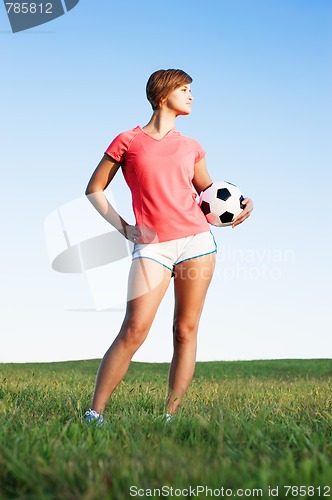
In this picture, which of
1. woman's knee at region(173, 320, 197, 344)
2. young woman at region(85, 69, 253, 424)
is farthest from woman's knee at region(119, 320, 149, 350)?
woman's knee at region(173, 320, 197, 344)

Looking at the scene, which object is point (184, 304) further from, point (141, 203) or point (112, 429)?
point (112, 429)

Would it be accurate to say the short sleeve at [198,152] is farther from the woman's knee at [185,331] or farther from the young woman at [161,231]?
the woman's knee at [185,331]

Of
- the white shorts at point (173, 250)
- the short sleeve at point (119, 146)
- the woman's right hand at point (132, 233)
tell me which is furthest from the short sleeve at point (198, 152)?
the woman's right hand at point (132, 233)

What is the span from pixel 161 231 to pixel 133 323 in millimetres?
751

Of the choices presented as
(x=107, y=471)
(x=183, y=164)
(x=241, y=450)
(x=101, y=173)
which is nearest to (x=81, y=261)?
(x=101, y=173)

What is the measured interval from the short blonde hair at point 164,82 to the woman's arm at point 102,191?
2.13 feet

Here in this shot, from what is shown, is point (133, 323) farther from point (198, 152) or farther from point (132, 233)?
point (198, 152)

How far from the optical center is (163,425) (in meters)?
4.11

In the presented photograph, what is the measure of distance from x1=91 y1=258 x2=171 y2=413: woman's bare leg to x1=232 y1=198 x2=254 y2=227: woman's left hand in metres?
0.88

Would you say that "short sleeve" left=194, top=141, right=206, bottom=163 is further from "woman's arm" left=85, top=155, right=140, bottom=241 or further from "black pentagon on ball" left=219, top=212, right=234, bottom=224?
"woman's arm" left=85, top=155, right=140, bottom=241

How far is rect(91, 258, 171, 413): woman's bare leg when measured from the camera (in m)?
5.06

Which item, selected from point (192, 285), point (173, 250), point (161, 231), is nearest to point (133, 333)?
point (192, 285)

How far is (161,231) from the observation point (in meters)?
5.12

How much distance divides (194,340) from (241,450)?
6.21ft
